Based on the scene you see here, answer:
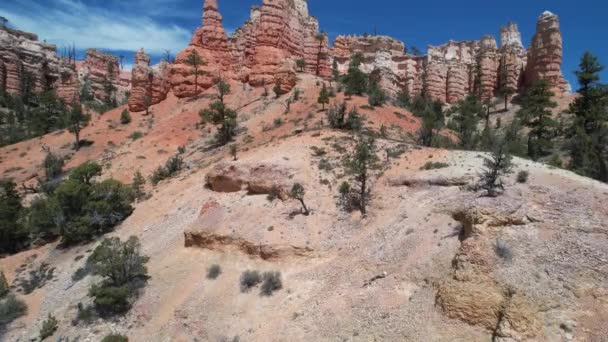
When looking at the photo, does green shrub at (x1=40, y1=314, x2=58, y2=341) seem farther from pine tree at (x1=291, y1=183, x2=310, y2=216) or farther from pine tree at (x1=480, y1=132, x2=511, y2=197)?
pine tree at (x1=480, y1=132, x2=511, y2=197)

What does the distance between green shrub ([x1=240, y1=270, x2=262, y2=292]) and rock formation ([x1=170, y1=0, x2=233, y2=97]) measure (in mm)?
29707

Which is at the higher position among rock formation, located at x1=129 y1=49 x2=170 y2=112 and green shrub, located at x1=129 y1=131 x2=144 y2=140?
rock formation, located at x1=129 y1=49 x2=170 y2=112

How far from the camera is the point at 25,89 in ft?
203

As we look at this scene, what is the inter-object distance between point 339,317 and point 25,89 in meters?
67.5

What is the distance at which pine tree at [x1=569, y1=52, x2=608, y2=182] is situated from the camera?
20475 millimetres

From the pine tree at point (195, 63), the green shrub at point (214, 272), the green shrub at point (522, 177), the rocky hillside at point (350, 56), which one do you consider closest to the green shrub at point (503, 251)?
the green shrub at point (522, 177)

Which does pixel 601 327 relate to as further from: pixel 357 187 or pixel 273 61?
pixel 273 61

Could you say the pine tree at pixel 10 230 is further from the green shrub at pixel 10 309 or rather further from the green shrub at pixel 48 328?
the green shrub at pixel 48 328

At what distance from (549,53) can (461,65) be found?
391 inches

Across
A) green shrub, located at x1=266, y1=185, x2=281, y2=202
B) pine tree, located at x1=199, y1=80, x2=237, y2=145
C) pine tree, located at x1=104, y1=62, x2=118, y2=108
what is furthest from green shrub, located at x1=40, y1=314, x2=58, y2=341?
pine tree, located at x1=104, y1=62, x2=118, y2=108

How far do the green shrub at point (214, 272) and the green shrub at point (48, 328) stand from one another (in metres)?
6.06

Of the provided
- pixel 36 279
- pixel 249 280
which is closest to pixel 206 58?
pixel 36 279

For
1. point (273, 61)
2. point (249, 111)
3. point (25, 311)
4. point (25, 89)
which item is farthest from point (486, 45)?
point (25, 89)

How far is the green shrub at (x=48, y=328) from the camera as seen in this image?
1551 centimetres
